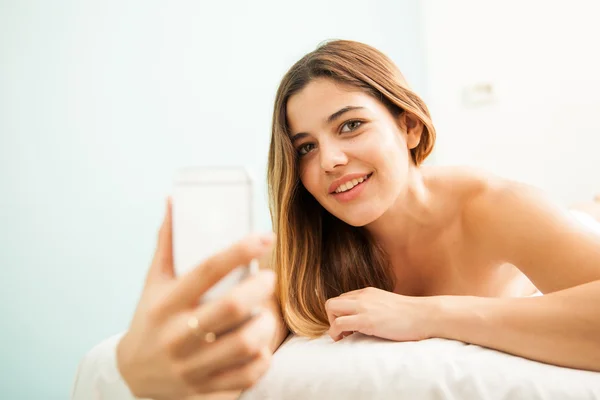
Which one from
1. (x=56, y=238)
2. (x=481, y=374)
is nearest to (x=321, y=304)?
(x=481, y=374)

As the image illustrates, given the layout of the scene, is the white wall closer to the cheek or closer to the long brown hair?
the long brown hair

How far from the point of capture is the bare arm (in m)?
0.63

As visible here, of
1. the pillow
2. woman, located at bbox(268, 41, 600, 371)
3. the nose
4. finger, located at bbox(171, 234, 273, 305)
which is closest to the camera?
finger, located at bbox(171, 234, 273, 305)

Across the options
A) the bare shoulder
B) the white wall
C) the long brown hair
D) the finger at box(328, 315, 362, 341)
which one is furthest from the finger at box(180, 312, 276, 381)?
the white wall

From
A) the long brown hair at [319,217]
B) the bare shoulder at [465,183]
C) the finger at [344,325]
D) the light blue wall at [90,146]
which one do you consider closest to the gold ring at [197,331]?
the finger at [344,325]

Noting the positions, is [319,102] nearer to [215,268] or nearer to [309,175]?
[309,175]

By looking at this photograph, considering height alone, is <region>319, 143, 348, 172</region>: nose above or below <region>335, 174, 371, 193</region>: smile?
above

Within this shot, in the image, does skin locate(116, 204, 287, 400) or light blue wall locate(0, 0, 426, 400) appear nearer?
skin locate(116, 204, 287, 400)

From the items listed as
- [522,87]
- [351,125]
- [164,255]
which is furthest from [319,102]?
[522,87]

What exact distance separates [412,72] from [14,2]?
190 cm

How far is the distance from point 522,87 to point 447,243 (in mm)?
1559

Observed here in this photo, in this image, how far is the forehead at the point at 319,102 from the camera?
3.11ft

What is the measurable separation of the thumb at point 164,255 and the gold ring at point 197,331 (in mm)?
61

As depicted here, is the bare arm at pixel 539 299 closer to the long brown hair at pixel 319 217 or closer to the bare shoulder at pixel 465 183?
the bare shoulder at pixel 465 183
